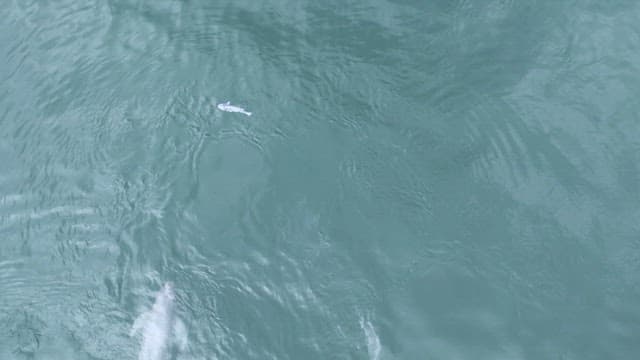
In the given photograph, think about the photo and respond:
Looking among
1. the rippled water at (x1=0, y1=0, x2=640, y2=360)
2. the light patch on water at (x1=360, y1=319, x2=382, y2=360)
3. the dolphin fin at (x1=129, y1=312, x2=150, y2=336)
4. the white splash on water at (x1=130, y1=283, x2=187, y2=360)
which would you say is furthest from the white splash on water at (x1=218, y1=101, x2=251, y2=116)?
the light patch on water at (x1=360, y1=319, x2=382, y2=360)

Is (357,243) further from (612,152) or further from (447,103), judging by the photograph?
(612,152)

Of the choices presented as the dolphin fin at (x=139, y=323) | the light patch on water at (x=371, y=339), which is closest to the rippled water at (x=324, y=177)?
the light patch on water at (x=371, y=339)

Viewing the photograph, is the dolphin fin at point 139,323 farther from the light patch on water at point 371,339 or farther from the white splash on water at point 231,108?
the white splash on water at point 231,108

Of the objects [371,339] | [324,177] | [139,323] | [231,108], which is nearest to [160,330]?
[139,323]

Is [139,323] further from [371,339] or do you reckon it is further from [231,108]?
[231,108]

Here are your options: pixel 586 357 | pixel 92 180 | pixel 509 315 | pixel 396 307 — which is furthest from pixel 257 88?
pixel 586 357
